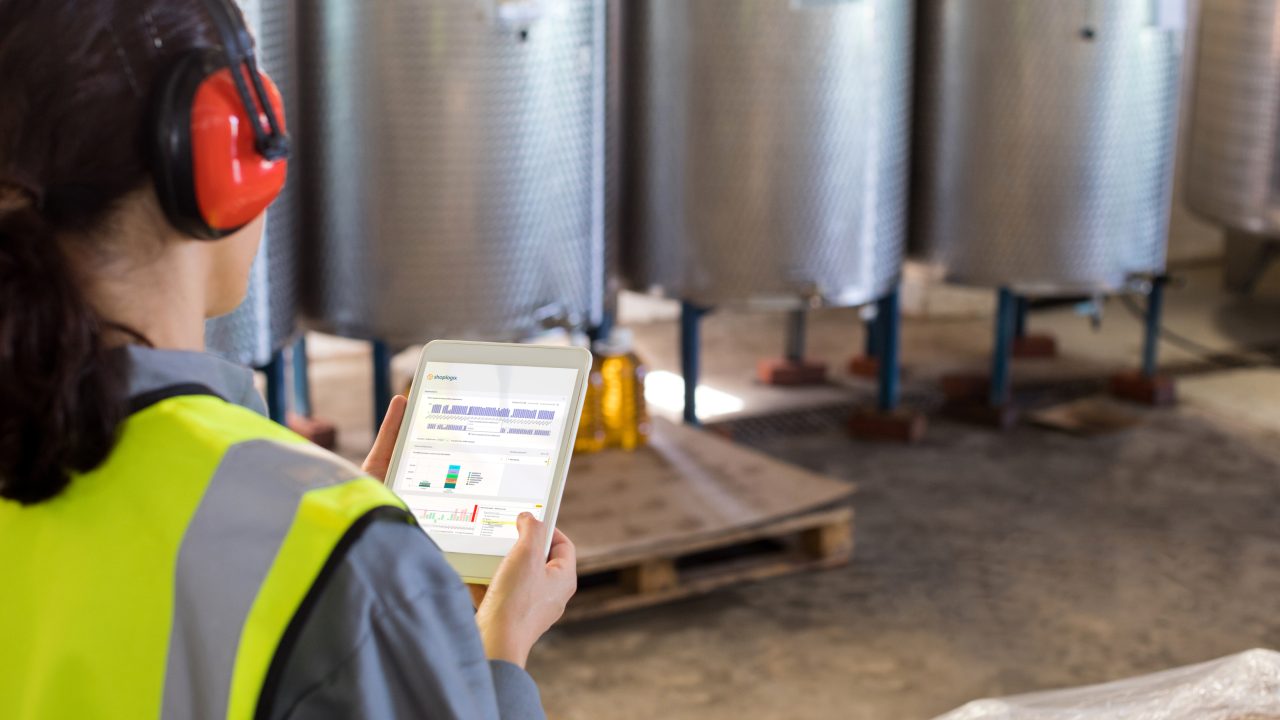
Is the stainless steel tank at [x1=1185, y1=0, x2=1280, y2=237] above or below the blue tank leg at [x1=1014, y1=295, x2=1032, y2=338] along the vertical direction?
above

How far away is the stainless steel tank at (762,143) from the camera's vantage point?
3.54 m

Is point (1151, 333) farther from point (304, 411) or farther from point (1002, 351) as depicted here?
point (304, 411)

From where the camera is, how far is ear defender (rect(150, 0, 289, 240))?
0.77 metres

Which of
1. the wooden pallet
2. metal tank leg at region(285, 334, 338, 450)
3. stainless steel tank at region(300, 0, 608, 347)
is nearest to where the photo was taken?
the wooden pallet

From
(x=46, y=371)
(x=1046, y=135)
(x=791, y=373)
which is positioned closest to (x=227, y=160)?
(x=46, y=371)

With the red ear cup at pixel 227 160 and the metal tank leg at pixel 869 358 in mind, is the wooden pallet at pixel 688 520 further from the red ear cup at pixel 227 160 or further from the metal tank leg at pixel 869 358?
the red ear cup at pixel 227 160

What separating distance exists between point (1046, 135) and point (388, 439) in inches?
133

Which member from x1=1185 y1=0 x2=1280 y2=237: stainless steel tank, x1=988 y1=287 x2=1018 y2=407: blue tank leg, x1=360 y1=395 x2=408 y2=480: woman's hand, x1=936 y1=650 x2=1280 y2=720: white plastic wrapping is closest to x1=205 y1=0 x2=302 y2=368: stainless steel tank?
x1=360 y1=395 x2=408 y2=480: woman's hand

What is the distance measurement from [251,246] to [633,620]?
6.84 feet

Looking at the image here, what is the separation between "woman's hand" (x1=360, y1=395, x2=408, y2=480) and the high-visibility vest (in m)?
0.34

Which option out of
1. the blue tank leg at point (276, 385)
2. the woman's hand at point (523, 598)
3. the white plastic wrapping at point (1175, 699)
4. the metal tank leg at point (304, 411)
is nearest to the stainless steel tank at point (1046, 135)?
the metal tank leg at point (304, 411)

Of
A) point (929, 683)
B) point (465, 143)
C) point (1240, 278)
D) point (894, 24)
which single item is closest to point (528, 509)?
point (929, 683)

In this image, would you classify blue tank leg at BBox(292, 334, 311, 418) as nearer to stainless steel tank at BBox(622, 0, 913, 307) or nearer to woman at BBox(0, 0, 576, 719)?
stainless steel tank at BBox(622, 0, 913, 307)

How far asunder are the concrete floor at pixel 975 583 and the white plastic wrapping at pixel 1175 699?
84cm
